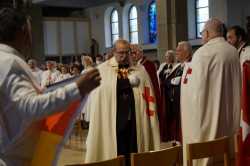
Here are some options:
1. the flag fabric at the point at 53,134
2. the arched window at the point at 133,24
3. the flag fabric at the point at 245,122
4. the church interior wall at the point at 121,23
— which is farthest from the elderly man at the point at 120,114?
the arched window at the point at 133,24

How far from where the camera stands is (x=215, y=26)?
4.50 metres

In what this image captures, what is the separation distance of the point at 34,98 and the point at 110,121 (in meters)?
2.75

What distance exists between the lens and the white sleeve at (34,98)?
1973mm

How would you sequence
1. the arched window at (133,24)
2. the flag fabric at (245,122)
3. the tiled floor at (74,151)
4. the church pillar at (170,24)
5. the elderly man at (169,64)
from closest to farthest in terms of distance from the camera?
the flag fabric at (245,122), the tiled floor at (74,151), the elderly man at (169,64), the church pillar at (170,24), the arched window at (133,24)

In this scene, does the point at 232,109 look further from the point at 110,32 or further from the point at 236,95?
the point at 110,32

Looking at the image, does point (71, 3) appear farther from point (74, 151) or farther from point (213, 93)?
point (213, 93)

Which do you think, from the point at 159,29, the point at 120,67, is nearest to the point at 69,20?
the point at 159,29

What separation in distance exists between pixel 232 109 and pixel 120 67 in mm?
1296

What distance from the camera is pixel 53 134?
230cm

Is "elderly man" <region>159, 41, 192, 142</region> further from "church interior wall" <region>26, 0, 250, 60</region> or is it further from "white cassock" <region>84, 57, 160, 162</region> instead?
"church interior wall" <region>26, 0, 250, 60</region>

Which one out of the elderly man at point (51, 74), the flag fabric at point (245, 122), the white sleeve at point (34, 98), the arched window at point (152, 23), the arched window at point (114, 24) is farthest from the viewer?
the arched window at point (114, 24)

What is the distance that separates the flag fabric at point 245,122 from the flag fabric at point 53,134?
246 cm

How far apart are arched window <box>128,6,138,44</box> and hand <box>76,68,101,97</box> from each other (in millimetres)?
19635

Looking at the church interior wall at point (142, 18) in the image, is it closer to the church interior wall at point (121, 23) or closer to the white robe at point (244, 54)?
the church interior wall at point (121, 23)
